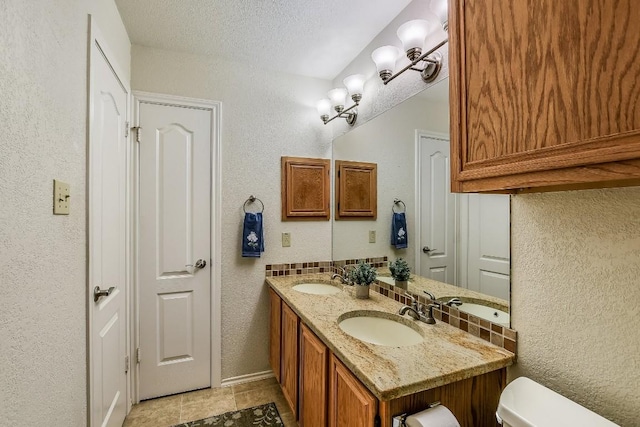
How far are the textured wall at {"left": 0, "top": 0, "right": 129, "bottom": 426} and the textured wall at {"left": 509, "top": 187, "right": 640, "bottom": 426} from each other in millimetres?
1558

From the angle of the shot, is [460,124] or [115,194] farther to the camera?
[115,194]

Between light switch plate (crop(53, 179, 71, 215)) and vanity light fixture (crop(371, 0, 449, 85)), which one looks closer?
light switch plate (crop(53, 179, 71, 215))

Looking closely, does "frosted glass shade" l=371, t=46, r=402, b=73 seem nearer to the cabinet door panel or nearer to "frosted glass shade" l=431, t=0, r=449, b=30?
"frosted glass shade" l=431, t=0, r=449, b=30

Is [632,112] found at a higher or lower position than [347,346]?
higher

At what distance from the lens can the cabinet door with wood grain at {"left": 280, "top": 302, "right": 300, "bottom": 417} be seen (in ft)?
5.50

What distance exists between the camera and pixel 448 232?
A: 57.3 inches

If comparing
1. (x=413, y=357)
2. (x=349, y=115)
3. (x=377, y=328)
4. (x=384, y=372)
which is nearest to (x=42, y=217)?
(x=384, y=372)

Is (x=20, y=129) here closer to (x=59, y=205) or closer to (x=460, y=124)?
(x=59, y=205)

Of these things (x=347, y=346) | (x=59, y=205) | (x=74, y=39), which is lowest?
(x=347, y=346)

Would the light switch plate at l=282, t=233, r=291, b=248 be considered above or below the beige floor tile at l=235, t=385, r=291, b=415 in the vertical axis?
above

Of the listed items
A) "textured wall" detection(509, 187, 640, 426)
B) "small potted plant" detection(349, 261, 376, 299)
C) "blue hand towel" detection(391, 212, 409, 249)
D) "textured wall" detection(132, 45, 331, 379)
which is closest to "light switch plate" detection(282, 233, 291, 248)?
"textured wall" detection(132, 45, 331, 379)

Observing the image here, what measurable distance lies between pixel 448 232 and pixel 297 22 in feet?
4.93

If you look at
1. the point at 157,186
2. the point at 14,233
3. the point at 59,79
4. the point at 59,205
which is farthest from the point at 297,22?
the point at 14,233

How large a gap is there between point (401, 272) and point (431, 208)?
40cm
